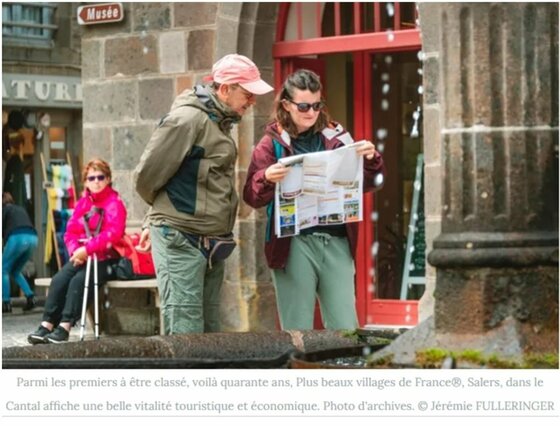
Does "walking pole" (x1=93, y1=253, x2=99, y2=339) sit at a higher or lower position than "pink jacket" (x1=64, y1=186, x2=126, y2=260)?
lower

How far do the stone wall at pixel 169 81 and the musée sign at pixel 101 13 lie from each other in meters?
0.05

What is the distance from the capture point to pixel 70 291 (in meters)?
10.5

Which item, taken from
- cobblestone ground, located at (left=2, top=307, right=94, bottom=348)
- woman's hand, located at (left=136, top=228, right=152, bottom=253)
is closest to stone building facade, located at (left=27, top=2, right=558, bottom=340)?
cobblestone ground, located at (left=2, top=307, right=94, bottom=348)

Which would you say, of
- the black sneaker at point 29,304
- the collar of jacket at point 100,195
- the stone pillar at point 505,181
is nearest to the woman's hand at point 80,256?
the collar of jacket at point 100,195

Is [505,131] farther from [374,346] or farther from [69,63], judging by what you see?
[69,63]

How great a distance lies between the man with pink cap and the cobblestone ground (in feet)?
10.5

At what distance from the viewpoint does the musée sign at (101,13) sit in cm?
1120

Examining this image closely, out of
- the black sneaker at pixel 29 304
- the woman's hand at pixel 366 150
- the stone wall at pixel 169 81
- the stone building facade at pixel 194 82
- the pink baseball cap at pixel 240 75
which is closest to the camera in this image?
the woman's hand at pixel 366 150

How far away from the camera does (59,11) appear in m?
21.0

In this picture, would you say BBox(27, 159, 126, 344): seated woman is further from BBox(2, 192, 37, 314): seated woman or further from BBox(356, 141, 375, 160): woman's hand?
BBox(2, 192, 37, 314): seated woman

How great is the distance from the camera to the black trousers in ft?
34.5

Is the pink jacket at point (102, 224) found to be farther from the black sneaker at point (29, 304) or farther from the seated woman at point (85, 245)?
the black sneaker at point (29, 304)

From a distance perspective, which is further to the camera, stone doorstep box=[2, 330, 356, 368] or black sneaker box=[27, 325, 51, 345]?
black sneaker box=[27, 325, 51, 345]
